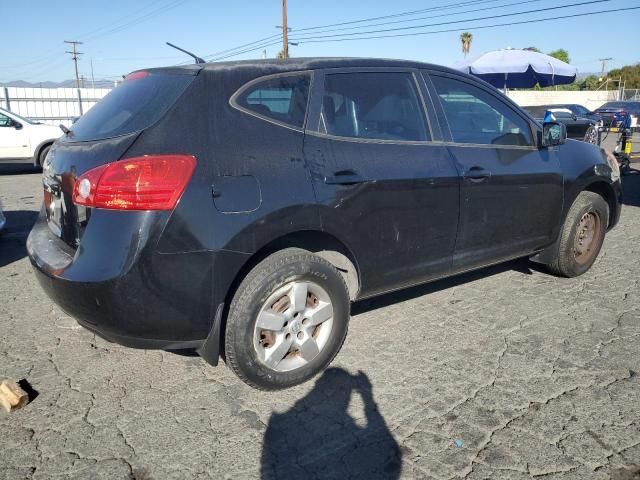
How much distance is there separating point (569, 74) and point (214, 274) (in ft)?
46.4

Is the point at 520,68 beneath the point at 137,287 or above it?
above

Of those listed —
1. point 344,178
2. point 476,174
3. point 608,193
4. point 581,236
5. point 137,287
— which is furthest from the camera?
point 608,193

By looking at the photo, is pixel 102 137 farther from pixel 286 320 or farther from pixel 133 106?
pixel 286 320

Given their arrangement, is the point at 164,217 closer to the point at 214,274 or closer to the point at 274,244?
the point at 214,274

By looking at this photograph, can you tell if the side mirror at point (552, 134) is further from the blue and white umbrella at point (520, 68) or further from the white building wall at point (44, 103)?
the white building wall at point (44, 103)

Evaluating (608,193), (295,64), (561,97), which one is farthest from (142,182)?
(561,97)

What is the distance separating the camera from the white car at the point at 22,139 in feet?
39.6

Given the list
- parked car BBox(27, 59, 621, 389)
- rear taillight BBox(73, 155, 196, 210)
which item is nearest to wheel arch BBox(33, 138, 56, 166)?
parked car BBox(27, 59, 621, 389)

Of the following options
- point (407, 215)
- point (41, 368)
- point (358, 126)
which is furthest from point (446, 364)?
point (41, 368)

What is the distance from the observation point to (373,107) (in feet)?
10.8

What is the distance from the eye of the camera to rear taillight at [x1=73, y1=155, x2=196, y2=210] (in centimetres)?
242

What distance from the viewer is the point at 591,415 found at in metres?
2.69

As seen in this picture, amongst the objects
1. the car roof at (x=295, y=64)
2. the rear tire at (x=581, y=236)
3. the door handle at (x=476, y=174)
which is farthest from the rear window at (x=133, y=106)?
the rear tire at (x=581, y=236)

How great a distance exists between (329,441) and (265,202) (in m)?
1.18
